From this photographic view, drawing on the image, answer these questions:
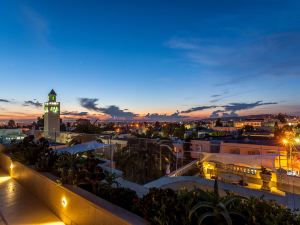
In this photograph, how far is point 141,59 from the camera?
15.1 meters

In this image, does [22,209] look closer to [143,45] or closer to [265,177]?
[265,177]

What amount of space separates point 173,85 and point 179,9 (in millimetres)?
13478

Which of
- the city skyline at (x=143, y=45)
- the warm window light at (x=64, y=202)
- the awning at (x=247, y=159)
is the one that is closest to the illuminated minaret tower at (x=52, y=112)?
the city skyline at (x=143, y=45)

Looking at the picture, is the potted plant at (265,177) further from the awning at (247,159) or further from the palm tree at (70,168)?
the palm tree at (70,168)

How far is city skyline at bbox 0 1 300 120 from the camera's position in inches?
375

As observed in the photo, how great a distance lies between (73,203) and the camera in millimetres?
2930

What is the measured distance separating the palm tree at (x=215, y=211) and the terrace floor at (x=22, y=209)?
2060 mm

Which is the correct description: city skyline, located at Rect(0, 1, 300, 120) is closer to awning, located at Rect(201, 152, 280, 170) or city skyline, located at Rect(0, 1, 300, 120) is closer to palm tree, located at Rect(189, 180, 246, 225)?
awning, located at Rect(201, 152, 280, 170)

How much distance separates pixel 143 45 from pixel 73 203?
36.5 ft

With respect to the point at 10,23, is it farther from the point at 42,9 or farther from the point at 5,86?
the point at 5,86

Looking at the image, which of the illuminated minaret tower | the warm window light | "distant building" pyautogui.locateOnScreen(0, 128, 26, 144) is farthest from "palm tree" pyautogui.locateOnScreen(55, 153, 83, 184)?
the illuminated minaret tower

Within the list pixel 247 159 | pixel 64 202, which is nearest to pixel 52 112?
pixel 247 159

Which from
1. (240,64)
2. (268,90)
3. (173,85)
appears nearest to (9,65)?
(173,85)

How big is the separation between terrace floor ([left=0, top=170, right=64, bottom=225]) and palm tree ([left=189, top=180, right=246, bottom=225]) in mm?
2060
